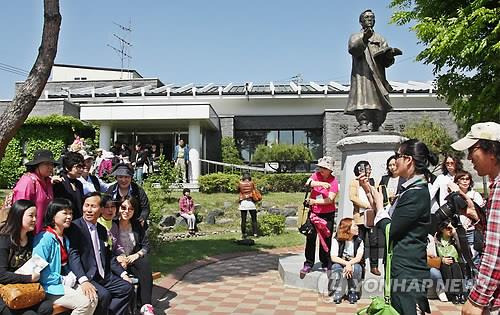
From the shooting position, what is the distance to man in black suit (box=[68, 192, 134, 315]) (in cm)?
401

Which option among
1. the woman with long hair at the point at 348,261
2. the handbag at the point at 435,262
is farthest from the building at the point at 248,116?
the handbag at the point at 435,262

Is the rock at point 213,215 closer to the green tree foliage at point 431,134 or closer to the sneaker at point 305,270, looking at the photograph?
the sneaker at point 305,270

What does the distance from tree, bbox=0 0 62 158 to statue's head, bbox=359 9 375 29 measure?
453 cm

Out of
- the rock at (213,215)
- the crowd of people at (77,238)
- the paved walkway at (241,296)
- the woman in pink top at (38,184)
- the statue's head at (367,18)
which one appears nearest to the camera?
the crowd of people at (77,238)

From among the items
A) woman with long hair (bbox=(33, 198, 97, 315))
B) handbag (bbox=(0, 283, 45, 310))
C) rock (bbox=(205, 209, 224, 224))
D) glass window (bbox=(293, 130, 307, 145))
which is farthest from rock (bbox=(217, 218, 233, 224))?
glass window (bbox=(293, 130, 307, 145))

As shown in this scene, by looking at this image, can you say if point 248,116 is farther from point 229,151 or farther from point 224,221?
point 224,221

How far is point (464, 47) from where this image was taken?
9.17 meters

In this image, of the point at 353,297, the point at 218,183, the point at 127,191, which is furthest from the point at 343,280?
the point at 218,183

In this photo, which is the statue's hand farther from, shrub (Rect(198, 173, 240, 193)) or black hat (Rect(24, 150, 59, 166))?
shrub (Rect(198, 173, 240, 193))

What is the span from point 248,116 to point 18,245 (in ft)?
62.8

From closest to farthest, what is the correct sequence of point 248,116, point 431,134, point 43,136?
point 431,134
point 43,136
point 248,116

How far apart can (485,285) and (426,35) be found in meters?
8.80

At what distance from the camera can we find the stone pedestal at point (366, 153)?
6.60m

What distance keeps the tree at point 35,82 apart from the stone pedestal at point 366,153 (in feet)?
14.5
